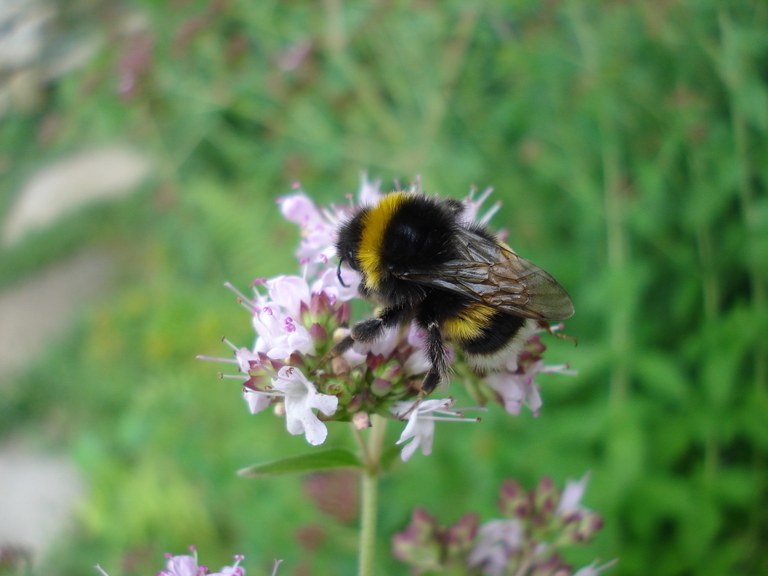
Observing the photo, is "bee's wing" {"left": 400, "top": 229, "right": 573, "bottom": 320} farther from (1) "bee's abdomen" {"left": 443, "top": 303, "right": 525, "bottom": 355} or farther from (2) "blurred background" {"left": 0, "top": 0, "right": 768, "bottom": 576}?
(2) "blurred background" {"left": 0, "top": 0, "right": 768, "bottom": 576}

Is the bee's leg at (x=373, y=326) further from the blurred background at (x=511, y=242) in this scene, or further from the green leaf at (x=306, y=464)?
the blurred background at (x=511, y=242)

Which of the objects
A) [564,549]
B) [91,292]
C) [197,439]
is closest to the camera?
[564,549]

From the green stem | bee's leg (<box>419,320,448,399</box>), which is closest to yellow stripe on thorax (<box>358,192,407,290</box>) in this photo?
bee's leg (<box>419,320,448,399</box>)

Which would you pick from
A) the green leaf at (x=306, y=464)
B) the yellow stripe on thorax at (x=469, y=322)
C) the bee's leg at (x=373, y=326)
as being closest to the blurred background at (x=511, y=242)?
the green leaf at (x=306, y=464)

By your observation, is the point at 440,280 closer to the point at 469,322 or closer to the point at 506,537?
the point at 469,322

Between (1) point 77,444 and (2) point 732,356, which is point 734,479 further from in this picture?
(1) point 77,444

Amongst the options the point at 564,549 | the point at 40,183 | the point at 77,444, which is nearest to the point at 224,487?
the point at 564,549
